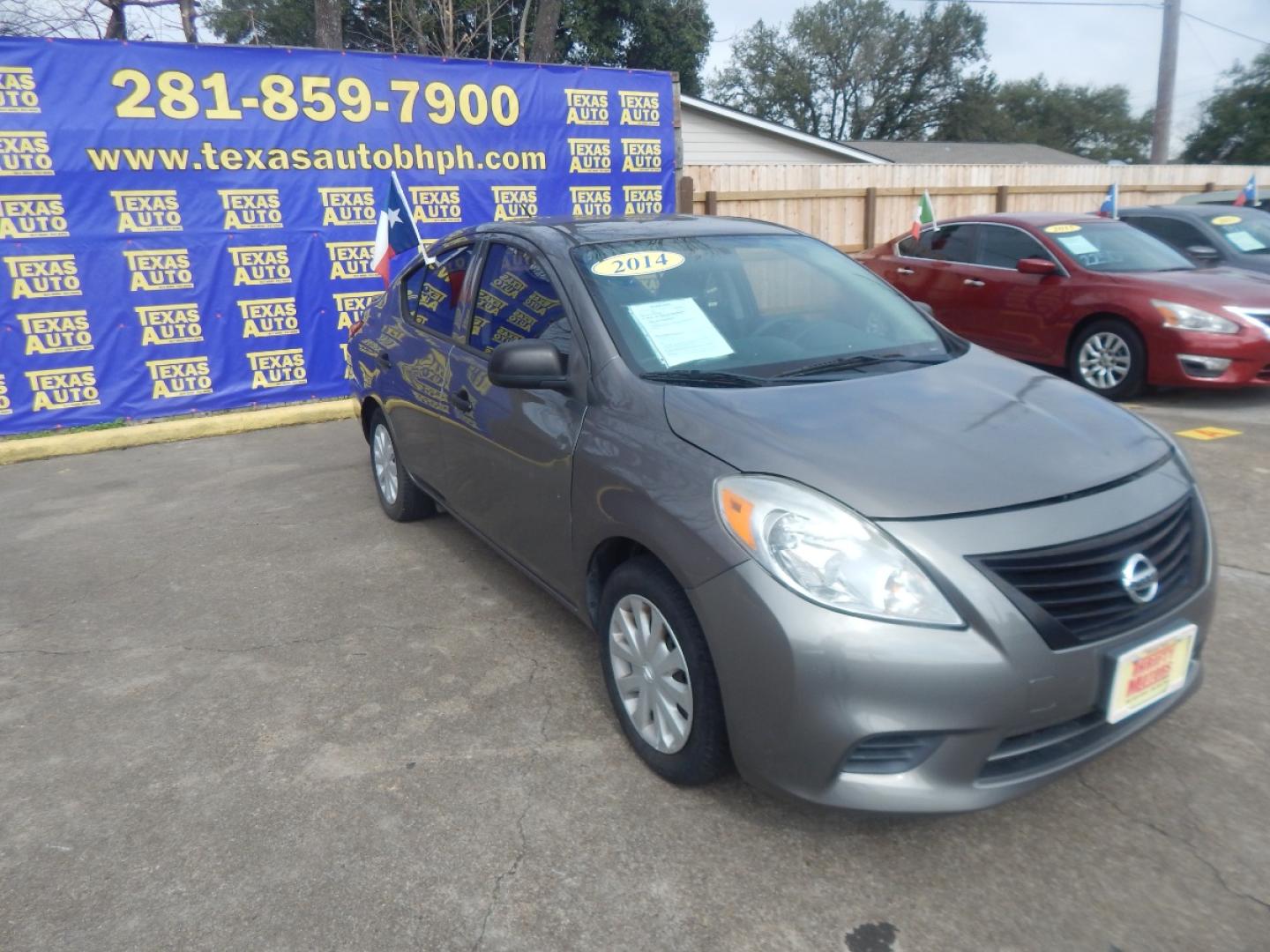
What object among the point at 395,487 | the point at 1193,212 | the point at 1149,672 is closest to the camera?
the point at 1149,672

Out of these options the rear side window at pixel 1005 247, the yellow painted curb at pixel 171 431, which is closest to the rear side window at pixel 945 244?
the rear side window at pixel 1005 247

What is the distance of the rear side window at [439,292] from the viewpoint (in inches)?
161

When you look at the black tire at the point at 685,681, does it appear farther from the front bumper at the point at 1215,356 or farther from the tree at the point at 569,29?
the tree at the point at 569,29

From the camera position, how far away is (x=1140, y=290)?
695 cm

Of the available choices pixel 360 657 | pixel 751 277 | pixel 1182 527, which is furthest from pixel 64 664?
pixel 1182 527

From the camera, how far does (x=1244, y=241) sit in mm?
9031

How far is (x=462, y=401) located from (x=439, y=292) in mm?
796

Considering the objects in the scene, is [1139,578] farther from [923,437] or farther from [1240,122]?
[1240,122]

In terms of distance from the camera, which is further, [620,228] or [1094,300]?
[1094,300]

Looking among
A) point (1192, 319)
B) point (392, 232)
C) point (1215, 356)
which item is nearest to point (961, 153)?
point (1192, 319)

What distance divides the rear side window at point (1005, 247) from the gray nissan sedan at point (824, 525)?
493 cm

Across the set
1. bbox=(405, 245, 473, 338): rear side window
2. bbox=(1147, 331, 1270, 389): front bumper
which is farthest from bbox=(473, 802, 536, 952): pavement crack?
bbox=(1147, 331, 1270, 389): front bumper

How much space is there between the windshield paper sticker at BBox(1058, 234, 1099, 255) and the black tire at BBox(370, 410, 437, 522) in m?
5.81

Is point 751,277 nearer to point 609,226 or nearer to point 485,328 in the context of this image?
point 609,226
